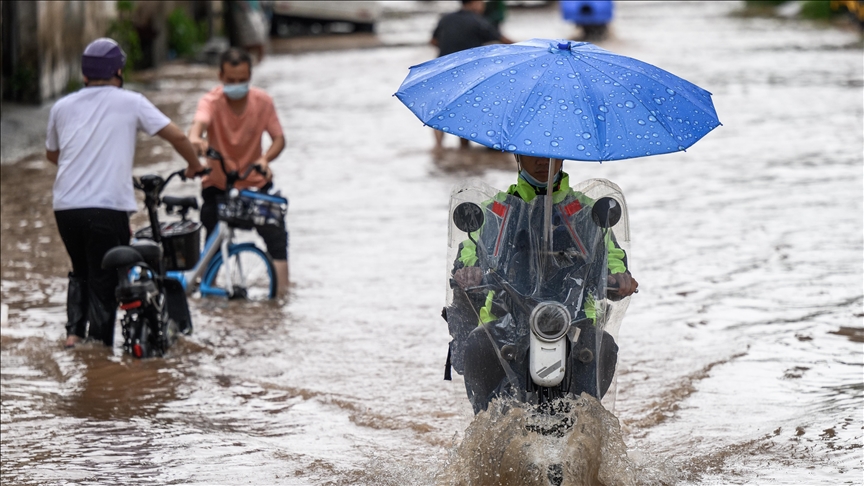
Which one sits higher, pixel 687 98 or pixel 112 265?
pixel 687 98

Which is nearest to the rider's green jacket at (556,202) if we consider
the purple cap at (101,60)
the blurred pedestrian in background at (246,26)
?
the purple cap at (101,60)

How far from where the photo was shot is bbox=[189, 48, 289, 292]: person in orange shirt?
838 centimetres

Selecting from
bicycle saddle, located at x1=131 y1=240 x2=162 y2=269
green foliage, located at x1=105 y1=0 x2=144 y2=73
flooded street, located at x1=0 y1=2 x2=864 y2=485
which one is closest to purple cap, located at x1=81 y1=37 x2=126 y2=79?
bicycle saddle, located at x1=131 y1=240 x2=162 y2=269

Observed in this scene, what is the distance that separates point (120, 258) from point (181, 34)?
60.3 ft

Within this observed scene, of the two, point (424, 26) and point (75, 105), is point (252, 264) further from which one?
point (424, 26)

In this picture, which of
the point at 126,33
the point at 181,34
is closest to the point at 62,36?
the point at 126,33

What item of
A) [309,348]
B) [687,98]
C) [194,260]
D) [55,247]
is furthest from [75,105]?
[687,98]

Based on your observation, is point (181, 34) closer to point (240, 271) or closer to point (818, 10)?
point (818, 10)

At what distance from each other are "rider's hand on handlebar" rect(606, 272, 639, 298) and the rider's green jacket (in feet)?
0.14

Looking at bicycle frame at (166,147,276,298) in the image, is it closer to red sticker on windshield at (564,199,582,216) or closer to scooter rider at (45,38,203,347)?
scooter rider at (45,38,203,347)

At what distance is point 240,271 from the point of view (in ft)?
28.2

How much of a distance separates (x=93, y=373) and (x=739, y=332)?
397cm

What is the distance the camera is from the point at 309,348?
25.4ft

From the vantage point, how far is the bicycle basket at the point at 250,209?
27.0 ft
